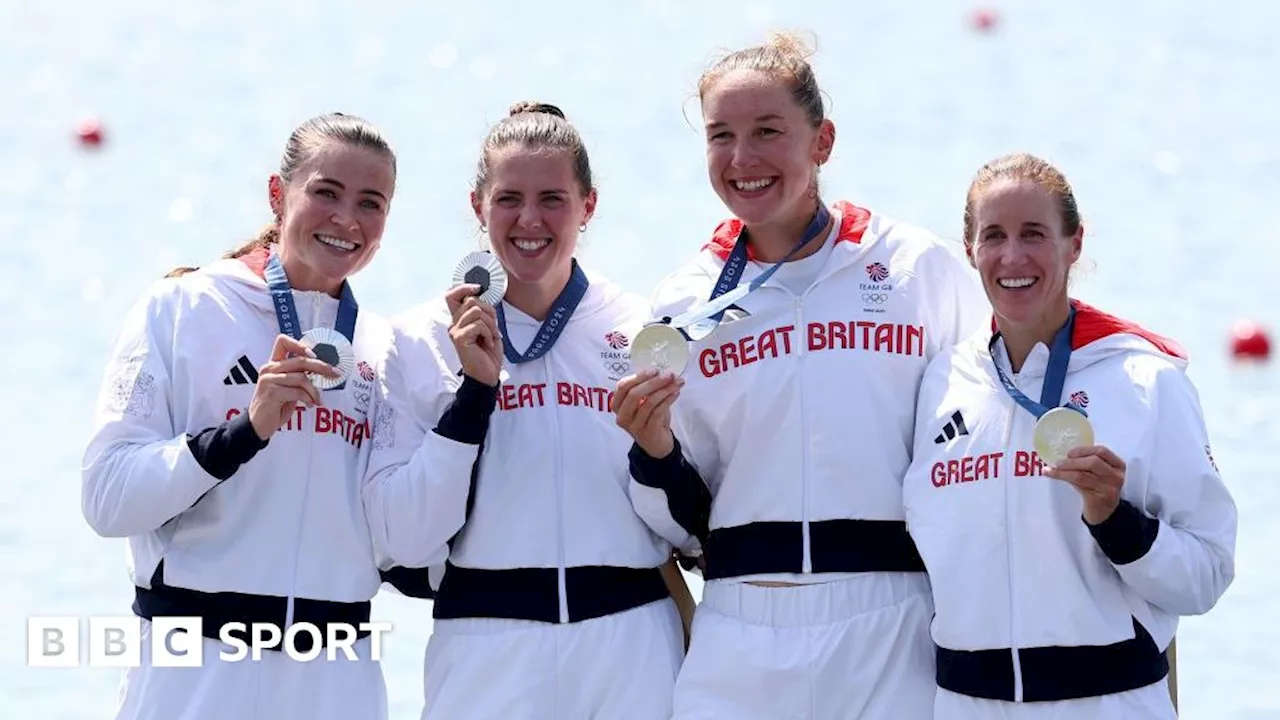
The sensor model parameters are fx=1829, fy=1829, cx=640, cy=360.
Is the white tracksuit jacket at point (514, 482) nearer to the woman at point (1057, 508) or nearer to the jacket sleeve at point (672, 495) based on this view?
the jacket sleeve at point (672, 495)

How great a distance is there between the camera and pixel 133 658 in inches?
148

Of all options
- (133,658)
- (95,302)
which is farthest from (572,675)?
(95,302)

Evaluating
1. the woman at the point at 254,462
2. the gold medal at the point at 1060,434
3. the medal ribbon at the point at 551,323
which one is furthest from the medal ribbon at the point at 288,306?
the gold medal at the point at 1060,434

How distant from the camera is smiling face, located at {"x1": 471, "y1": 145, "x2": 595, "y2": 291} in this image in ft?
12.7

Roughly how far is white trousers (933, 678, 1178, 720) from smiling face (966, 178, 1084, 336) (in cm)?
73

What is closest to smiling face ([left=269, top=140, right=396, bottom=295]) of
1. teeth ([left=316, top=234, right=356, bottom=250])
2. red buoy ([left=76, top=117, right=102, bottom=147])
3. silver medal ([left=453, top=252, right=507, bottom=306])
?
teeth ([left=316, top=234, right=356, bottom=250])

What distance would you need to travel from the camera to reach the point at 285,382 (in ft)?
11.8

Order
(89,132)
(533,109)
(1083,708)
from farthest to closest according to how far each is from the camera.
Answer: (89,132)
(533,109)
(1083,708)

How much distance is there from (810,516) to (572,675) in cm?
59

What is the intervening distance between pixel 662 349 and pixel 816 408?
355mm

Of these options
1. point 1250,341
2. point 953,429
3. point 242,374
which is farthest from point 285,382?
point 1250,341

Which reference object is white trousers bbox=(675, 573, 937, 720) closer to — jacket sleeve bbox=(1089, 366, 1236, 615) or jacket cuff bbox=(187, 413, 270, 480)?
jacket sleeve bbox=(1089, 366, 1236, 615)

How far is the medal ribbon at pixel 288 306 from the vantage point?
388cm

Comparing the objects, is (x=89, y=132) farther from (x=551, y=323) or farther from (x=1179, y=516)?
(x=1179, y=516)
